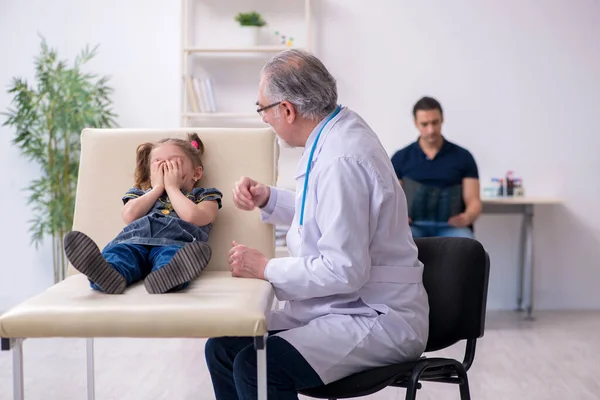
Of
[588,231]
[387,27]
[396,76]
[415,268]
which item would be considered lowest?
[588,231]

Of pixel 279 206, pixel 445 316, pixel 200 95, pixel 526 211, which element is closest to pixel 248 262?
pixel 279 206

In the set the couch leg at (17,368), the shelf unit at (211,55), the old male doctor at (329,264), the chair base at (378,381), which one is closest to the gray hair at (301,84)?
the old male doctor at (329,264)

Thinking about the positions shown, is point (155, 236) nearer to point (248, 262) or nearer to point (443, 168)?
point (248, 262)

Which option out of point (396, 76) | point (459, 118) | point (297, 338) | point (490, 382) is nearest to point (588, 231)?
point (459, 118)

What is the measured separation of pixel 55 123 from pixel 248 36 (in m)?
1.18

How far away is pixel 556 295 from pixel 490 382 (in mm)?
1888

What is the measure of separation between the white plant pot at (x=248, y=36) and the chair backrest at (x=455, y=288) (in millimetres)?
2791

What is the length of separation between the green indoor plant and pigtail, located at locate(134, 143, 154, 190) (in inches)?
85.8

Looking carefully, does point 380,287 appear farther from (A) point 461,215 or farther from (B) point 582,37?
(B) point 582,37

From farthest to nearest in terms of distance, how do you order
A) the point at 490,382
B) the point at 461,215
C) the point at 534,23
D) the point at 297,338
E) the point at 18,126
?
the point at 534,23
the point at 18,126
the point at 461,215
the point at 490,382
the point at 297,338

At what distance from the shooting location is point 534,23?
4.59 m

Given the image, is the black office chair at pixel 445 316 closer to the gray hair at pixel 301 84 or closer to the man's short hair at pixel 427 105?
the gray hair at pixel 301 84

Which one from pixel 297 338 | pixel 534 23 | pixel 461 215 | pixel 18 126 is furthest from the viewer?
pixel 534 23

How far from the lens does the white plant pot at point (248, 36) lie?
172 inches
